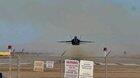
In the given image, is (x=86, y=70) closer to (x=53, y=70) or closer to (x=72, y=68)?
(x=72, y=68)

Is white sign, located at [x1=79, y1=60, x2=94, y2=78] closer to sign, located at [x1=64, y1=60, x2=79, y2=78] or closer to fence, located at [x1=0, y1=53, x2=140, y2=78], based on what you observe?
sign, located at [x1=64, y1=60, x2=79, y2=78]

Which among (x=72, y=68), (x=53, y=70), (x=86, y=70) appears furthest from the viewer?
(x=53, y=70)

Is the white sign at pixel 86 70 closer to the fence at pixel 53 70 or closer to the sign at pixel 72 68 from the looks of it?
the sign at pixel 72 68

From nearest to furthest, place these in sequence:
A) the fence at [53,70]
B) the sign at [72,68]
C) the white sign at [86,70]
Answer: the white sign at [86,70] → the sign at [72,68] → the fence at [53,70]

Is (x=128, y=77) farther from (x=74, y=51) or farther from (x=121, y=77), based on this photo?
(x=74, y=51)

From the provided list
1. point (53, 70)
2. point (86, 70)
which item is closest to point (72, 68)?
point (86, 70)

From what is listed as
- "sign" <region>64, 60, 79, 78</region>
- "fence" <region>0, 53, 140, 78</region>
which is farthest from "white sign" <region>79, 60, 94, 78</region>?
"fence" <region>0, 53, 140, 78</region>

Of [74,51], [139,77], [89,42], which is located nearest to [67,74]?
[139,77]

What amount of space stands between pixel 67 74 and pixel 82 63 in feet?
3.12

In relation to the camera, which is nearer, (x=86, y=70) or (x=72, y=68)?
(x=86, y=70)

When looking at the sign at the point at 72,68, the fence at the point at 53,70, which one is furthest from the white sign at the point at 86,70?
the fence at the point at 53,70

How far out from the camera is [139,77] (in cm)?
4091

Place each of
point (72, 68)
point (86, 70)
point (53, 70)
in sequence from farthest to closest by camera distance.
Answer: point (53, 70) < point (72, 68) < point (86, 70)

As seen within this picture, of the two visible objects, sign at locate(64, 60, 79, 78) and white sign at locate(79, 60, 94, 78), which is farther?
sign at locate(64, 60, 79, 78)
